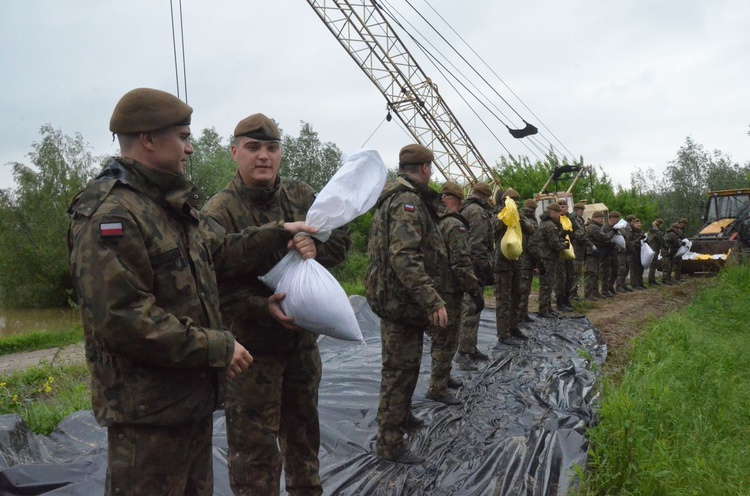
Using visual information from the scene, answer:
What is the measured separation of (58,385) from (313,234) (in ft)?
20.4

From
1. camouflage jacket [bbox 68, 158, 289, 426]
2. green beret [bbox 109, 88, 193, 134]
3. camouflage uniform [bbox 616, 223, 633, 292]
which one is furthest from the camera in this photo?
camouflage uniform [bbox 616, 223, 633, 292]

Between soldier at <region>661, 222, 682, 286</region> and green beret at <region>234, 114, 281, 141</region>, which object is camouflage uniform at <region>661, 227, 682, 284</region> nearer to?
soldier at <region>661, 222, 682, 286</region>

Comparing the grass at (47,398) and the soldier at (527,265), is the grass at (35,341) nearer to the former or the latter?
the grass at (47,398)

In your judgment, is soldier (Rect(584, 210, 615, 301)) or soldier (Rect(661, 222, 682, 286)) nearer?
soldier (Rect(584, 210, 615, 301))

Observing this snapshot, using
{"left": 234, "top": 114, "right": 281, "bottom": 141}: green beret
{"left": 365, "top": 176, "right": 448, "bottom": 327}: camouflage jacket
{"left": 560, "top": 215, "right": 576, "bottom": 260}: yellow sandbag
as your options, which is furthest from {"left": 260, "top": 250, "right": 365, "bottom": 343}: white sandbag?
{"left": 560, "top": 215, "right": 576, "bottom": 260}: yellow sandbag

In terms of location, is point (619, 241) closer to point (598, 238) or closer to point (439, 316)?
point (598, 238)

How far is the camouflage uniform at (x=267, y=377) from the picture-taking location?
2600 millimetres

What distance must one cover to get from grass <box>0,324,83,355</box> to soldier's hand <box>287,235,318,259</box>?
15825mm

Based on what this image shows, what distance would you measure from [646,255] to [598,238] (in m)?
2.79

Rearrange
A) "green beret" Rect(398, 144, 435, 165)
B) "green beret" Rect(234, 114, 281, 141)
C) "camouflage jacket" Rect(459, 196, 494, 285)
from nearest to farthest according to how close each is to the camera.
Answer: "green beret" Rect(234, 114, 281, 141), "green beret" Rect(398, 144, 435, 165), "camouflage jacket" Rect(459, 196, 494, 285)

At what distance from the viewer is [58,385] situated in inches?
287

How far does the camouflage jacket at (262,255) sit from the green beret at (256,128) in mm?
226

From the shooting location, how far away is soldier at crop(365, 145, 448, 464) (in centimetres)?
359

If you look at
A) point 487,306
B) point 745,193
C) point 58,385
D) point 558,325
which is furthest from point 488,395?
point 745,193
